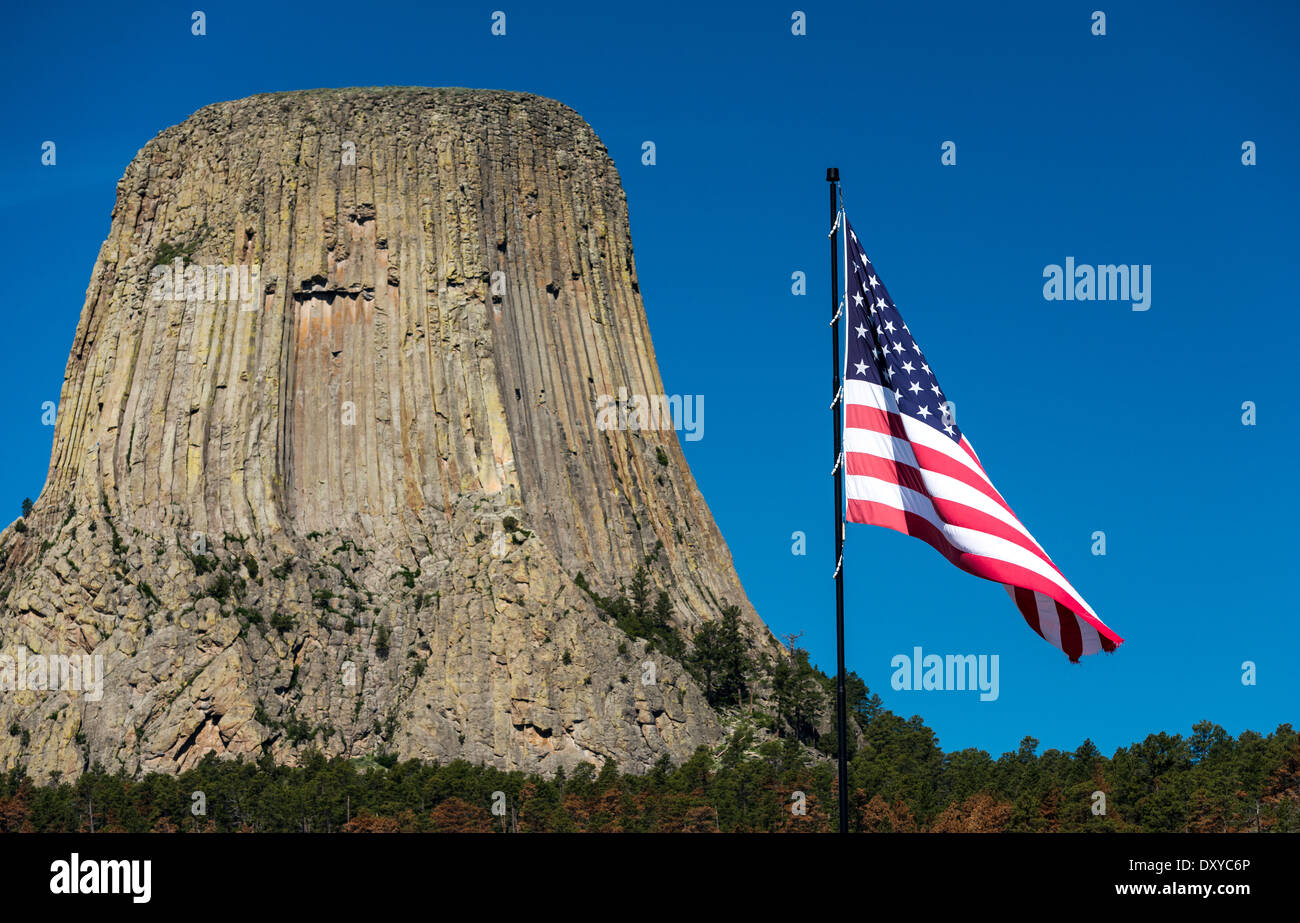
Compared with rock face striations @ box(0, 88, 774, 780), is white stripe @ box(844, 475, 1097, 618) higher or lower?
lower

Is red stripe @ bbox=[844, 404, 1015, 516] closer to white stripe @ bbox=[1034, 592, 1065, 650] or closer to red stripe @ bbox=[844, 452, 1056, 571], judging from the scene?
red stripe @ bbox=[844, 452, 1056, 571]

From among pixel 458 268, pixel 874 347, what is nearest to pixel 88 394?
pixel 458 268

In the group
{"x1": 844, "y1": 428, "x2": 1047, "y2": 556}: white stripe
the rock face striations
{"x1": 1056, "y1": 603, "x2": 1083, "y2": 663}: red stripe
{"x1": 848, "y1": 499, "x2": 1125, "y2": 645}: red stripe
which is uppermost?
the rock face striations

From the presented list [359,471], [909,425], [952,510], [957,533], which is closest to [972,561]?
[957,533]

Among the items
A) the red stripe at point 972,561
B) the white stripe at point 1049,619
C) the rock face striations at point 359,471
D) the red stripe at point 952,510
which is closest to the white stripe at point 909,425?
the red stripe at point 952,510

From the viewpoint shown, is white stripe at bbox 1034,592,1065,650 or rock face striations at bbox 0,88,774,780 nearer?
white stripe at bbox 1034,592,1065,650

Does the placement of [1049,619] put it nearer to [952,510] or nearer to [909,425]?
[952,510]

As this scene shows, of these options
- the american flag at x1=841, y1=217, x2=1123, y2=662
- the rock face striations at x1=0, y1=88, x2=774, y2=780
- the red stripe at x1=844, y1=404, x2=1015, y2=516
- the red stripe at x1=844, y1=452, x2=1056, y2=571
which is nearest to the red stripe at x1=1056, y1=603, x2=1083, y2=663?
the american flag at x1=841, y1=217, x2=1123, y2=662
